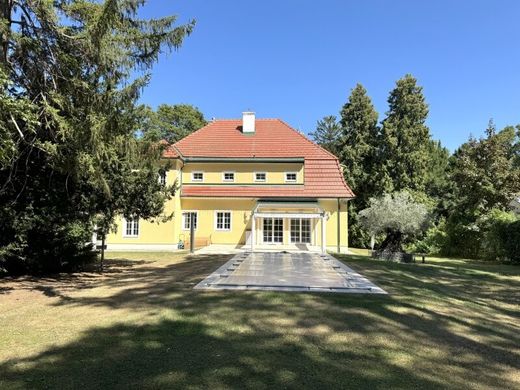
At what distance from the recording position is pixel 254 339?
5750mm

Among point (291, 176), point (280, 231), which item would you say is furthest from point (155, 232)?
point (291, 176)

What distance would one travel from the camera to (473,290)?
35.7ft

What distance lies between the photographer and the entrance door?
26828 mm

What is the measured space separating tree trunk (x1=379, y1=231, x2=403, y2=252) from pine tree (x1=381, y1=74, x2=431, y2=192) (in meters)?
15.5

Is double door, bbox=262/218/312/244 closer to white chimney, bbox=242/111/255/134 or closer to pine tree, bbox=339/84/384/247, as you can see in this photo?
white chimney, bbox=242/111/255/134

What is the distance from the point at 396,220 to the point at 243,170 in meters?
11.1

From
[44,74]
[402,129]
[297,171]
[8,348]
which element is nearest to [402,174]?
[402,129]

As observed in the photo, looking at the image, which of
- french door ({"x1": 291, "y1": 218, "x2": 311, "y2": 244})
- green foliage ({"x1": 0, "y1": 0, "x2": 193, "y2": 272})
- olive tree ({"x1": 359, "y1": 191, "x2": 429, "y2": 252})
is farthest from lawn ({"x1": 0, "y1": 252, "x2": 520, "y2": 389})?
french door ({"x1": 291, "y1": 218, "x2": 311, "y2": 244})

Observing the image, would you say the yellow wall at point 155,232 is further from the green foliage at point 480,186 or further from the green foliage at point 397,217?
the green foliage at point 480,186

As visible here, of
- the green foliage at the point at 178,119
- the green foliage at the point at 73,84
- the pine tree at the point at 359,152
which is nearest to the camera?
the green foliage at the point at 73,84

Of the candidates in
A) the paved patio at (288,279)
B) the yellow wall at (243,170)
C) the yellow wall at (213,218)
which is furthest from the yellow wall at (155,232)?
the paved patio at (288,279)

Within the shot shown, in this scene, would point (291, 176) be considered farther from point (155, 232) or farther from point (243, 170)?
point (155, 232)

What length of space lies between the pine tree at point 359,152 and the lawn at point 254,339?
91.3ft

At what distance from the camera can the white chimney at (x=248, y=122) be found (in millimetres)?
30827
